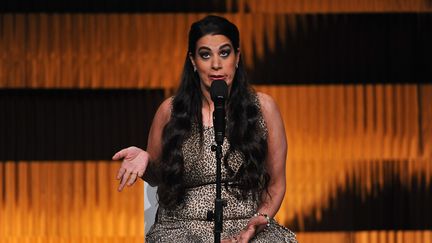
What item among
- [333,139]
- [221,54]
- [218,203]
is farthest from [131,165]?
[333,139]

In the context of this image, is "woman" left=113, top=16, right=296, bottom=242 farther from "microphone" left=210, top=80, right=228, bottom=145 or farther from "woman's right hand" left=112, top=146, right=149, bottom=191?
"microphone" left=210, top=80, right=228, bottom=145

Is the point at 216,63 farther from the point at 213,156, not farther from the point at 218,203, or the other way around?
the point at 218,203

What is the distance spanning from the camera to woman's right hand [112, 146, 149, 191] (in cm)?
293

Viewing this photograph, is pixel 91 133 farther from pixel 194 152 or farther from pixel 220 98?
pixel 220 98

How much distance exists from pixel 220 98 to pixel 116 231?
210 cm

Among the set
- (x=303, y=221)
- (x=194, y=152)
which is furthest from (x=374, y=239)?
(x=194, y=152)

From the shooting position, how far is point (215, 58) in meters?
3.25

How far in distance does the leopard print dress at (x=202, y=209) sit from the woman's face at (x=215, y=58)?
208 millimetres

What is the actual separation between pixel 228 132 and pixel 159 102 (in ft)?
4.74

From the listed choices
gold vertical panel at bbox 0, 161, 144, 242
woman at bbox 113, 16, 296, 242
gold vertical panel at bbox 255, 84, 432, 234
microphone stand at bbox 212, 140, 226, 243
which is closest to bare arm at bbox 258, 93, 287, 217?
woman at bbox 113, 16, 296, 242

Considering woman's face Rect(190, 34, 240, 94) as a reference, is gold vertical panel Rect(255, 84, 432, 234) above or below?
below

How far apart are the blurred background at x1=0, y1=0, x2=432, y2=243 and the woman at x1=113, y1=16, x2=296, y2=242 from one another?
1.31 m

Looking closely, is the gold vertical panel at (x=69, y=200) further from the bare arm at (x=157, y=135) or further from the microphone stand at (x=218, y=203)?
the microphone stand at (x=218, y=203)

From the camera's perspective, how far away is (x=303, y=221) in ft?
15.5
